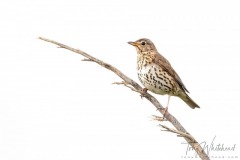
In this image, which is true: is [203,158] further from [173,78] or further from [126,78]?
[173,78]

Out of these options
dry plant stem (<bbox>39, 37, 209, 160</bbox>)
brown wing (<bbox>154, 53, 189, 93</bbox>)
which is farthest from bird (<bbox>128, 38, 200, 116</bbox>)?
dry plant stem (<bbox>39, 37, 209, 160</bbox>)

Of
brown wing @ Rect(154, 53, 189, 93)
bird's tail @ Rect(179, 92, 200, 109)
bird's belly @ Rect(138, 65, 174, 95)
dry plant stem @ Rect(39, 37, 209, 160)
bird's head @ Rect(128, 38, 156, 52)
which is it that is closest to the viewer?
dry plant stem @ Rect(39, 37, 209, 160)

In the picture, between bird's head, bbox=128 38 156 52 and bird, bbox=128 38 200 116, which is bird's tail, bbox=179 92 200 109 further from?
bird's head, bbox=128 38 156 52

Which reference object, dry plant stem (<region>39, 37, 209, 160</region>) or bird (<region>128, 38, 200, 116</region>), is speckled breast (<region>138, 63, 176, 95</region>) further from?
dry plant stem (<region>39, 37, 209, 160</region>)

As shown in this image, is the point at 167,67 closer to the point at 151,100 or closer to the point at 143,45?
the point at 143,45

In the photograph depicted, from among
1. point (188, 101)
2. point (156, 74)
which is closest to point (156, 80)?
point (156, 74)

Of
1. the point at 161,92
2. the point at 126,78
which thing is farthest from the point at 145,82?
the point at 126,78

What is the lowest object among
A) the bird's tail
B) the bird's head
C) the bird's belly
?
the bird's tail

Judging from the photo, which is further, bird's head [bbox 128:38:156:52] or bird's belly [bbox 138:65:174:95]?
bird's head [bbox 128:38:156:52]

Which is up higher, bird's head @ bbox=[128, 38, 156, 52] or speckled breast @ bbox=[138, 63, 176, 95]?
bird's head @ bbox=[128, 38, 156, 52]

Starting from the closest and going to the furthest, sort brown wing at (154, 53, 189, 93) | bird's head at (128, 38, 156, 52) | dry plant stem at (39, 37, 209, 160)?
dry plant stem at (39, 37, 209, 160), brown wing at (154, 53, 189, 93), bird's head at (128, 38, 156, 52)
